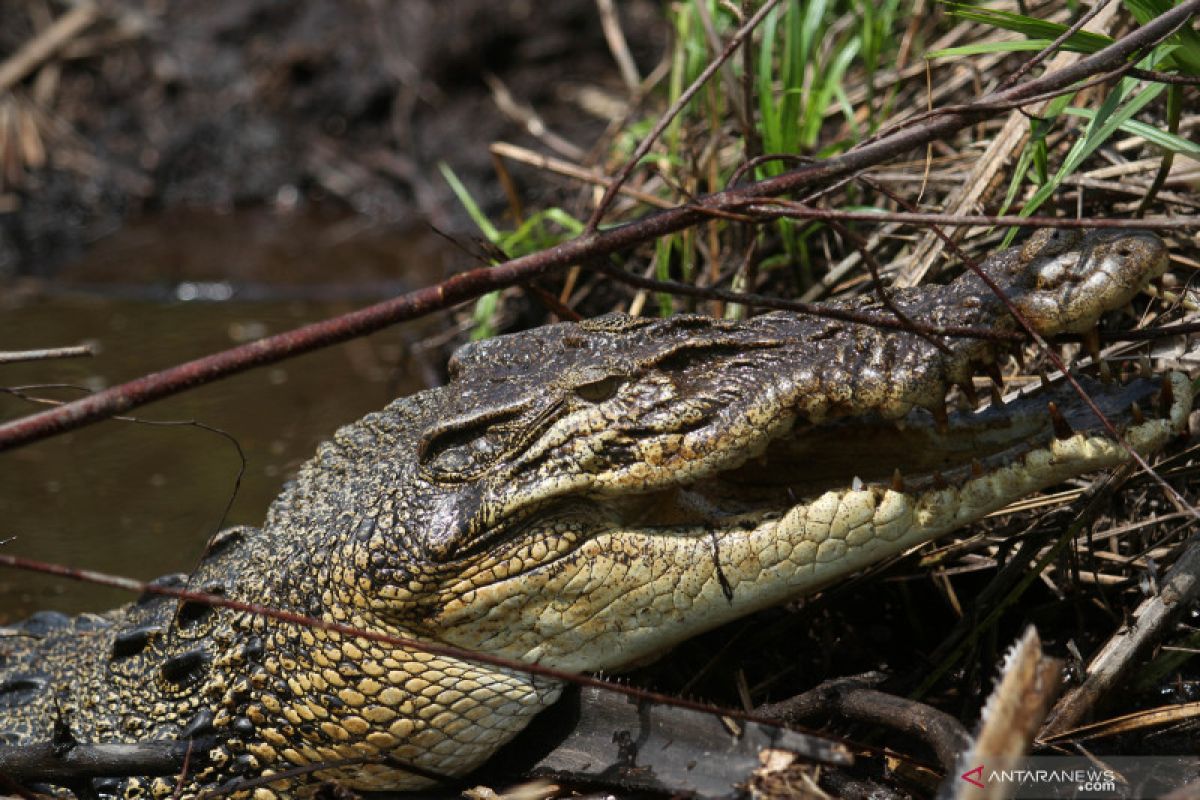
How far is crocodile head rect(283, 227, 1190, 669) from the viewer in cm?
237

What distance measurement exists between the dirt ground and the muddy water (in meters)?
0.41

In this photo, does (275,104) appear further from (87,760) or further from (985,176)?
(87,760)

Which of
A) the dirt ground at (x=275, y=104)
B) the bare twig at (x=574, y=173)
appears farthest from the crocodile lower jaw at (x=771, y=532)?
the dirt ground at (x=275, y=104)

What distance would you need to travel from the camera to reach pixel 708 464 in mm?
2490

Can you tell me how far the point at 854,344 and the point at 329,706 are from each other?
1339 millimetres

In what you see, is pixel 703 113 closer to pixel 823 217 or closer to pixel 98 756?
pixel 823 217

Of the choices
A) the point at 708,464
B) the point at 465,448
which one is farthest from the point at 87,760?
the point at 708,464

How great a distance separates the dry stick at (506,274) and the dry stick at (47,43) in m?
7.58

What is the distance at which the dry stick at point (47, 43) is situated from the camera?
8.69m

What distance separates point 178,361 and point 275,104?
3.36 metres

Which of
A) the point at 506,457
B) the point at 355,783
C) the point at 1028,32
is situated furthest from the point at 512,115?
the point at 355,783

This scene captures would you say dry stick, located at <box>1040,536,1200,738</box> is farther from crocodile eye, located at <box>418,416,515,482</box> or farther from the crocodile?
crocodile eye, located at <box>418,416,515,482</box>

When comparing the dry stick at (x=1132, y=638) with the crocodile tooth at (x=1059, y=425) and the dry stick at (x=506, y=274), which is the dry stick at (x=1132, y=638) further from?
the dry stick at (x=506, y=274)

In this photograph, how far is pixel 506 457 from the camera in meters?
2.61
